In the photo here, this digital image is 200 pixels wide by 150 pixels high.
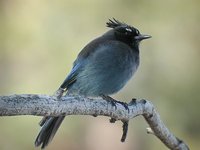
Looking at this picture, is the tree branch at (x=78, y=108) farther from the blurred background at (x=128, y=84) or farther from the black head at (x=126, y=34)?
the blurred background at (x=128, y=84)

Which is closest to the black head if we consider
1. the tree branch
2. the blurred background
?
the tree branch

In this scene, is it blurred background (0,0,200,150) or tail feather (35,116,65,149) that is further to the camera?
blurred background (0,0,200,150)

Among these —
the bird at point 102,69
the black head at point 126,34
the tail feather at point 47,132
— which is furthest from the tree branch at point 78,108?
the black head at point 126,34

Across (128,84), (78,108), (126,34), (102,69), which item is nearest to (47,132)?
(102,69)

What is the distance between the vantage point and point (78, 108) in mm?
3941

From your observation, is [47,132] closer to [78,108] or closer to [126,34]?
[78,108]

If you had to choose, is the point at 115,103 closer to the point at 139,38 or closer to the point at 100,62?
the point at 100,62

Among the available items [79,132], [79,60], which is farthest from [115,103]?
[79,132]

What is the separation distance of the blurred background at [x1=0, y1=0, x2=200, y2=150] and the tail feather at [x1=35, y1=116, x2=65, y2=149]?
9.20ft

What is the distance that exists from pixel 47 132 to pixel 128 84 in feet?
10.8

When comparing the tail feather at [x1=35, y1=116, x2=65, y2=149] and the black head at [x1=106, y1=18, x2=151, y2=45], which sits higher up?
the black head at [x1=106, y1=18, x2=151, y2=45]

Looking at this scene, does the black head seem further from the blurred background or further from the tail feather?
the blurred background

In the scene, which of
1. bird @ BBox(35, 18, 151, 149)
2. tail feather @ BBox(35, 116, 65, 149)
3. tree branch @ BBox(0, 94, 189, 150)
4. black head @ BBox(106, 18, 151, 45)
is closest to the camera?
tree branch @ BBox(0, 94, 189, 150)

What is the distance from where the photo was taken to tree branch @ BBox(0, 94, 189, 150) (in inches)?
139
